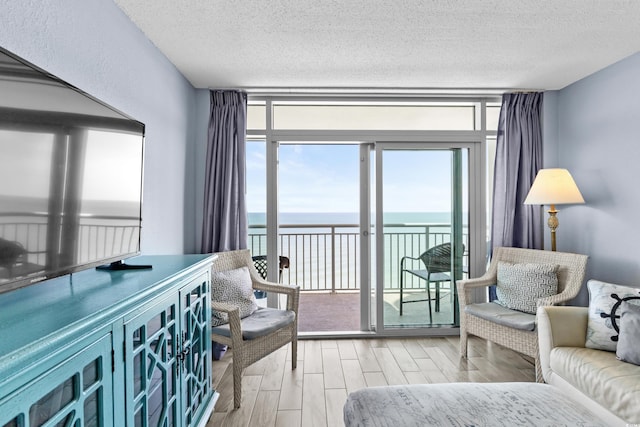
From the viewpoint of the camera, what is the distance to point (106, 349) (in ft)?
3.38

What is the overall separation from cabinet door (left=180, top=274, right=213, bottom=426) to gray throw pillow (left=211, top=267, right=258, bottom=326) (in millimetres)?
511

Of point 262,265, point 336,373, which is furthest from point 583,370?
point 262,265

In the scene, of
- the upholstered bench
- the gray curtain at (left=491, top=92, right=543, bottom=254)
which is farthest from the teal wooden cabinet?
the gray curtain at (left=491, top=92, right=543, bottom=254)

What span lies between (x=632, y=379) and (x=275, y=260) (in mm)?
2627

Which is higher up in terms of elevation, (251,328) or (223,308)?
(223,308)

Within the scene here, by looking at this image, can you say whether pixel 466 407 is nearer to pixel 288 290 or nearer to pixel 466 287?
pixel 288 290

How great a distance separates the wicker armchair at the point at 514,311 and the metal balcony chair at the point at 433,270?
0.41 meters

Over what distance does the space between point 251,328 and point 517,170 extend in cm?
292

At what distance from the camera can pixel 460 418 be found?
1.26m

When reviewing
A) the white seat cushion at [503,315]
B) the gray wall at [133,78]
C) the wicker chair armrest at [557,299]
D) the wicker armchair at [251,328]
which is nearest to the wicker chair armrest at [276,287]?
the wicker armchair at [251,328]

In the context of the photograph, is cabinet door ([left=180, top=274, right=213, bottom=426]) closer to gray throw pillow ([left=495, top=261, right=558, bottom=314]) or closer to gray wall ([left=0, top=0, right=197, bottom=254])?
gray wall ([left=0, top=0, right=197, bottom=254])

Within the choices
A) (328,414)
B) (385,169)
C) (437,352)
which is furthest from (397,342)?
(385,169)

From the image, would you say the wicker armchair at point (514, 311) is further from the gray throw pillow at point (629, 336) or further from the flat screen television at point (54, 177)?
the flat screen television at point (54, 177)

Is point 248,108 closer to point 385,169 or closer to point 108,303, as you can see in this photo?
point 385,169
